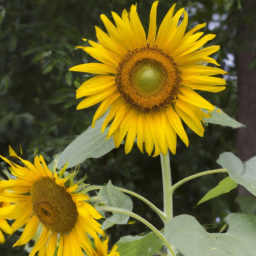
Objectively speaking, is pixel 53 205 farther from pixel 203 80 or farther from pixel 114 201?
pixel 203 80

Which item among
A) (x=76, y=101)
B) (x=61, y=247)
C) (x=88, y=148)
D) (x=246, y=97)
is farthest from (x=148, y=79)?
(x=246, y=97)

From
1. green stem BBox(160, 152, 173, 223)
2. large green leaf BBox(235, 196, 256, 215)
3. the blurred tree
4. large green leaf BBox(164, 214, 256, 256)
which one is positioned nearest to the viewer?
large green leaf BBox(164, 214, 256, 256)

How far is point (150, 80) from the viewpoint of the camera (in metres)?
0.46

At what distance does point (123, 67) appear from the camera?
436 millimetres

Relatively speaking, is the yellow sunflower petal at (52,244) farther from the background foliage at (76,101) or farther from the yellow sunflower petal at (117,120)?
the background foliage at (76,101)

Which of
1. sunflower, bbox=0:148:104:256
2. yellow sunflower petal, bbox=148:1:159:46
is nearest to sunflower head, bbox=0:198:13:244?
sunflower, bbox=0:148:104:256

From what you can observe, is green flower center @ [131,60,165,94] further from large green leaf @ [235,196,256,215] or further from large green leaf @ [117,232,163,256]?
large green leaf @ [235,196,256,215]

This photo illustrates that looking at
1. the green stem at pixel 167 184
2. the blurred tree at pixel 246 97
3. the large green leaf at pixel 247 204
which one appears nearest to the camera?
the green stem at pixel 167 184

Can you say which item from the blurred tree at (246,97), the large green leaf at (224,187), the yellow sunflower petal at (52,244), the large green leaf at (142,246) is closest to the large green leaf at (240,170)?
the large green leaf at (224,187)

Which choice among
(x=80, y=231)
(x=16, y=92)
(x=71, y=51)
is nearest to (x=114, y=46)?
(x=80, y=231)

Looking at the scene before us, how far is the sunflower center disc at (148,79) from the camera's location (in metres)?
0.43

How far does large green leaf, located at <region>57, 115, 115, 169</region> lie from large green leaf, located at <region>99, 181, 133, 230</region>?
0.15 feet

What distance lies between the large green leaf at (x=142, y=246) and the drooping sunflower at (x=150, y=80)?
12 centimetres

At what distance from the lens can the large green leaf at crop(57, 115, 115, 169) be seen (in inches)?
17.8
